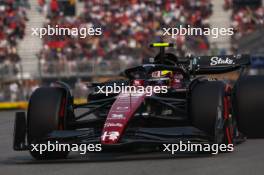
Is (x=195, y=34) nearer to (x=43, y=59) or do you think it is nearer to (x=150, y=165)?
(x=43, y=59)

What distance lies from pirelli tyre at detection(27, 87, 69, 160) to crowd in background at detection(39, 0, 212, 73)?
45.5 feet

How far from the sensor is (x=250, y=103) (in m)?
8.92

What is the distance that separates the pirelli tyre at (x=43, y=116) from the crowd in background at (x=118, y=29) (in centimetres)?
1386

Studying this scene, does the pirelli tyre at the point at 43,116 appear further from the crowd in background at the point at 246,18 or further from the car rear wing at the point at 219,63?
the crowd in background at the point at 246,18

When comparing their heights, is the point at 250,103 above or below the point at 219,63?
below

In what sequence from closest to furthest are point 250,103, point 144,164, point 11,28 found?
point 144,164 < point 250,103 < point 11,28

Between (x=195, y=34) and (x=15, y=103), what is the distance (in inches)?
218

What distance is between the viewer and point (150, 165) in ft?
23.4

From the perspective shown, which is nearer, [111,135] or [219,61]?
[111,135]

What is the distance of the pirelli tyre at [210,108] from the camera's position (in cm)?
763

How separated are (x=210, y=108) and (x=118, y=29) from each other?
56.5 ft

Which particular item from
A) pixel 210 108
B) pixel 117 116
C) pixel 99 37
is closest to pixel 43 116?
pixel 117 116

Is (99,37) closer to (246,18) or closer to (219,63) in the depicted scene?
(246,18)

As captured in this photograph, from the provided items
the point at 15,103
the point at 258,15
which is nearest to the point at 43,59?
the point at 15,103
